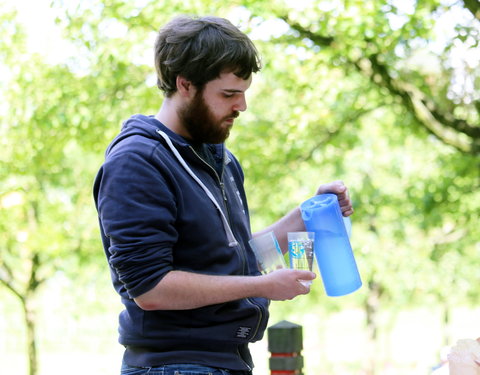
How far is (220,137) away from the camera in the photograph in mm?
2047

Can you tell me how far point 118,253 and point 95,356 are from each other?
19.1m

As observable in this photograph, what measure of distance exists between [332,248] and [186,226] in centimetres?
48

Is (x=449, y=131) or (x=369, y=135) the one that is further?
(x=369, y=135)

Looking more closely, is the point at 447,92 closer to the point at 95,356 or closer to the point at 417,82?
the point at 417,82

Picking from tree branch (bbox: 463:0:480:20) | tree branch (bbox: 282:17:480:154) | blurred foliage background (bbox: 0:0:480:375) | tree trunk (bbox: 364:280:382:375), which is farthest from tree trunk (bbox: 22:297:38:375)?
tree branch (bbox: 463:0:480:20)

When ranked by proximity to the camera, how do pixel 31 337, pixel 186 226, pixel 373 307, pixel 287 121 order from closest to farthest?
pixel 186 226 < pixel 287 121 < pixel 31 337 < pixel 373 307

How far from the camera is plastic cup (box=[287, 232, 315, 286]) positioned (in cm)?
203

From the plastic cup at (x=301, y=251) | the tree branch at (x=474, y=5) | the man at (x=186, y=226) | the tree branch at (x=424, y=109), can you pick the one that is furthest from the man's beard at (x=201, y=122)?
the tree branch at (x=424, y=109)

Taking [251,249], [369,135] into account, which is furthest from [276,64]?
[369,135]

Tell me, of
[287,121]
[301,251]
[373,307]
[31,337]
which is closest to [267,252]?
[301,251]

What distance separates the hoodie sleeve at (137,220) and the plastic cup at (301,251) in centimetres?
34

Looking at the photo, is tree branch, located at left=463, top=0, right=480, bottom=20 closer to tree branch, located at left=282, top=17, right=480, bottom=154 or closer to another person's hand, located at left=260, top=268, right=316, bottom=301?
tree branch, located at left=282, top=17, right=480, bottom=154

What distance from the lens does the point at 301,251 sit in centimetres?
204

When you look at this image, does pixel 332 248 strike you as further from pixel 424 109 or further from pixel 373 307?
pixel 373 307
